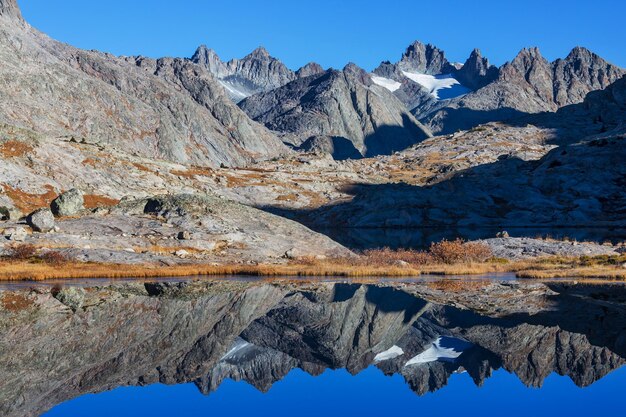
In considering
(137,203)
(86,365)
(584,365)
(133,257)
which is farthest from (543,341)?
(137,203)

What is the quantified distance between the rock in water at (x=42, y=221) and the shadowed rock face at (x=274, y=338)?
86.8ft

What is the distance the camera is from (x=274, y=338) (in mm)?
29047

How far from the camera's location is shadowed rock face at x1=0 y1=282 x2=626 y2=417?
21719mm

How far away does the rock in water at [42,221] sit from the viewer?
67.8m

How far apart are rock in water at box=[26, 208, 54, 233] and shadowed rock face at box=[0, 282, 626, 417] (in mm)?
26450

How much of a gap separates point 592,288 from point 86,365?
136 ft

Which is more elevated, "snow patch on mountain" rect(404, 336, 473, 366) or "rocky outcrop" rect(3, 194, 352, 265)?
"rocky outcrop" rect(3, 194, 352, 265)

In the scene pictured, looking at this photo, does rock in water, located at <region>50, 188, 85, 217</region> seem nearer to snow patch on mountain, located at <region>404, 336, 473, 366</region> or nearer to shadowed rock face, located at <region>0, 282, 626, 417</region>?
shadowed rock face, located at <region>0, 282, 626, 417</region>

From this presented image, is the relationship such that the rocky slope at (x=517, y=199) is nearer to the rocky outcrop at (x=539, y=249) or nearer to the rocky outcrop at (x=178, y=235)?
the rocky outcrop at (x=539, y=249)

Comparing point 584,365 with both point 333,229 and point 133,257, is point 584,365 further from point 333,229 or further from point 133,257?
point 333,229

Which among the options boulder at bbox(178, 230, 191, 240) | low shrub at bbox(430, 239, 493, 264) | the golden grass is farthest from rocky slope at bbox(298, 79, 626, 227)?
the golden grass

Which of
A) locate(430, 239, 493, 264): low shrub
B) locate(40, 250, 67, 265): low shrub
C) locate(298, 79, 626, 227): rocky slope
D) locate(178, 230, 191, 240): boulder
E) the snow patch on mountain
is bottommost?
locate(40, 250, 67, 265): low shrub

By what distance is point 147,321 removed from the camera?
31703 mm

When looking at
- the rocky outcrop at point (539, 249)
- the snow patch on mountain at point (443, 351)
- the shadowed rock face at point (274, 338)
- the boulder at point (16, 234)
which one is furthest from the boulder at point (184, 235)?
the snow patch on mountain at point (443, 351)
